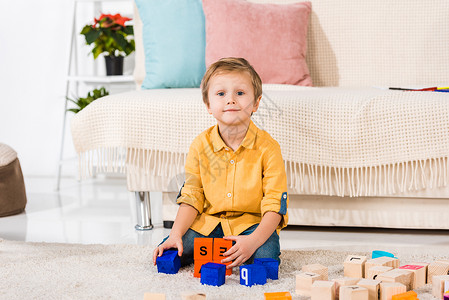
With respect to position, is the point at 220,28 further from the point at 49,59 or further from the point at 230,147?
the point at 49,59

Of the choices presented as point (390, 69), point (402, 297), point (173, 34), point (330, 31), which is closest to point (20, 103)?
point (173, 34)

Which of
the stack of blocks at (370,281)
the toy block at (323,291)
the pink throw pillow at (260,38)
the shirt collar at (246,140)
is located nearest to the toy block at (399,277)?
the stack of blocks at (370,281)

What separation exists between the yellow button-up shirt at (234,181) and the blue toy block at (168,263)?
5.0 inches

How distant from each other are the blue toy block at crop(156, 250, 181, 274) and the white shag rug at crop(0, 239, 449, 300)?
2 cm

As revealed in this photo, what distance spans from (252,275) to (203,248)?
14cm

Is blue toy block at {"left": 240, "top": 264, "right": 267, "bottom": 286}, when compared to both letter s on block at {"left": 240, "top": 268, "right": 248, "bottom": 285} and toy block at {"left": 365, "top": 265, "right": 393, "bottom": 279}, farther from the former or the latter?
toy block at {"left": 365, "top": 265, "right": 393, "bottom": 279}

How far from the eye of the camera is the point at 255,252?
1.32 m

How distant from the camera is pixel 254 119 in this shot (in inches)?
65.2

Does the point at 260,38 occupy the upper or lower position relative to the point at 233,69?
upper

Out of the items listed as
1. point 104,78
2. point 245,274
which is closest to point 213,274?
point 245,274

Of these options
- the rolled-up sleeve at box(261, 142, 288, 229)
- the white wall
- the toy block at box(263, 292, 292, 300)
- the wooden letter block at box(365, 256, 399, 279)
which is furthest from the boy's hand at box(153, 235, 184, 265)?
the white wall

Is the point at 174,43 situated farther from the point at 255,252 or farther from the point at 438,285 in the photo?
the point at 438,285

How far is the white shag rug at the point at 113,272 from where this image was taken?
115cm

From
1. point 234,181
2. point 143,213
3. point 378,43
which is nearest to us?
point 234,181
